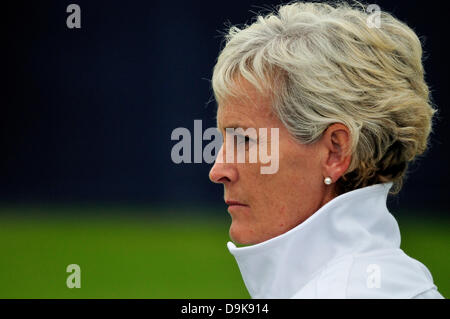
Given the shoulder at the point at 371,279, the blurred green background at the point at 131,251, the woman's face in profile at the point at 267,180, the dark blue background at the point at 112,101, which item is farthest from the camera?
the dark blue background at the point at 112,101

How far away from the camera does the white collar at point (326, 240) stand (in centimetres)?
194

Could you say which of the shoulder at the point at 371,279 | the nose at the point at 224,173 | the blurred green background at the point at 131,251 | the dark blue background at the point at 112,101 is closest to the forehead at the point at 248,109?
the nose at the point at 224,173

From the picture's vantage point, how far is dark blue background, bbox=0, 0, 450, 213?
7312 mm

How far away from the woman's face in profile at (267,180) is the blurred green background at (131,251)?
396 centimetres

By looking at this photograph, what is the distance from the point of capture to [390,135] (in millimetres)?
2092

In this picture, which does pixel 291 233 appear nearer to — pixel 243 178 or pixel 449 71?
pixel 243 178

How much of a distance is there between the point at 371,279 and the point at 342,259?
0.39 feet

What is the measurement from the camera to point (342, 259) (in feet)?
6.22

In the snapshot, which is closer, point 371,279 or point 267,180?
point 371,279

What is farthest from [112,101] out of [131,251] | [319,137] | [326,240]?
[326,240]

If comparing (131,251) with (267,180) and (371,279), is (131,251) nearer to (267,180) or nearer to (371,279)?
(267,180)

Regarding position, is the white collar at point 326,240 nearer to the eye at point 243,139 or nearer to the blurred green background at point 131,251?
the eye at point 243,139

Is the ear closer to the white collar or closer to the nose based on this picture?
the white collar
